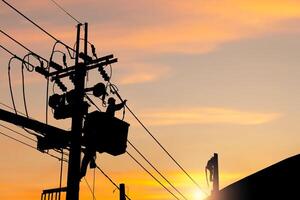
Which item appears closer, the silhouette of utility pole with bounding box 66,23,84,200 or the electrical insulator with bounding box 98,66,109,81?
the silhouette of utility pole with bounding box 66,23,84,200

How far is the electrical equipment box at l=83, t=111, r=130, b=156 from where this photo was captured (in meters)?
22.1

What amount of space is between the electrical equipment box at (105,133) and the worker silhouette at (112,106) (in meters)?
0.25

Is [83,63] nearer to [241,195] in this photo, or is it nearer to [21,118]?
[21,118]

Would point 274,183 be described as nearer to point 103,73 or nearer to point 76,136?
point 76,136

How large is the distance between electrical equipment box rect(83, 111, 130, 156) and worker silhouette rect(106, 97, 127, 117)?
25 cm

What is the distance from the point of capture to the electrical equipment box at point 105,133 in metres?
22.1

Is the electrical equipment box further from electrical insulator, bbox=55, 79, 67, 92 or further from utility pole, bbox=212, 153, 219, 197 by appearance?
utility pole, bbox=212, 153, 219, 197

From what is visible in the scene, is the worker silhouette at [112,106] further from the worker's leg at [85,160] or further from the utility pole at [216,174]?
the utility pole at [216,174]

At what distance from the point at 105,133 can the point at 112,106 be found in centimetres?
123

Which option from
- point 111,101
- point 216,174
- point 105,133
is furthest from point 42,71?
point 216,174

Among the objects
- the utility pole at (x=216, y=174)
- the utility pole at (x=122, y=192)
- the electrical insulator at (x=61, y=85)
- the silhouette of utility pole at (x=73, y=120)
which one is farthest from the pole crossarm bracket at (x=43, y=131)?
the utility pole at (x=216, y=174)

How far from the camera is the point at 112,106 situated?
23.1m

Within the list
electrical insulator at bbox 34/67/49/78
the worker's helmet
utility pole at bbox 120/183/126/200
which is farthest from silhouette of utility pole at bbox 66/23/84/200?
utility pole at bbox 120/183/126/200

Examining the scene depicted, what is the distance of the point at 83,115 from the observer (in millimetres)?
21688
